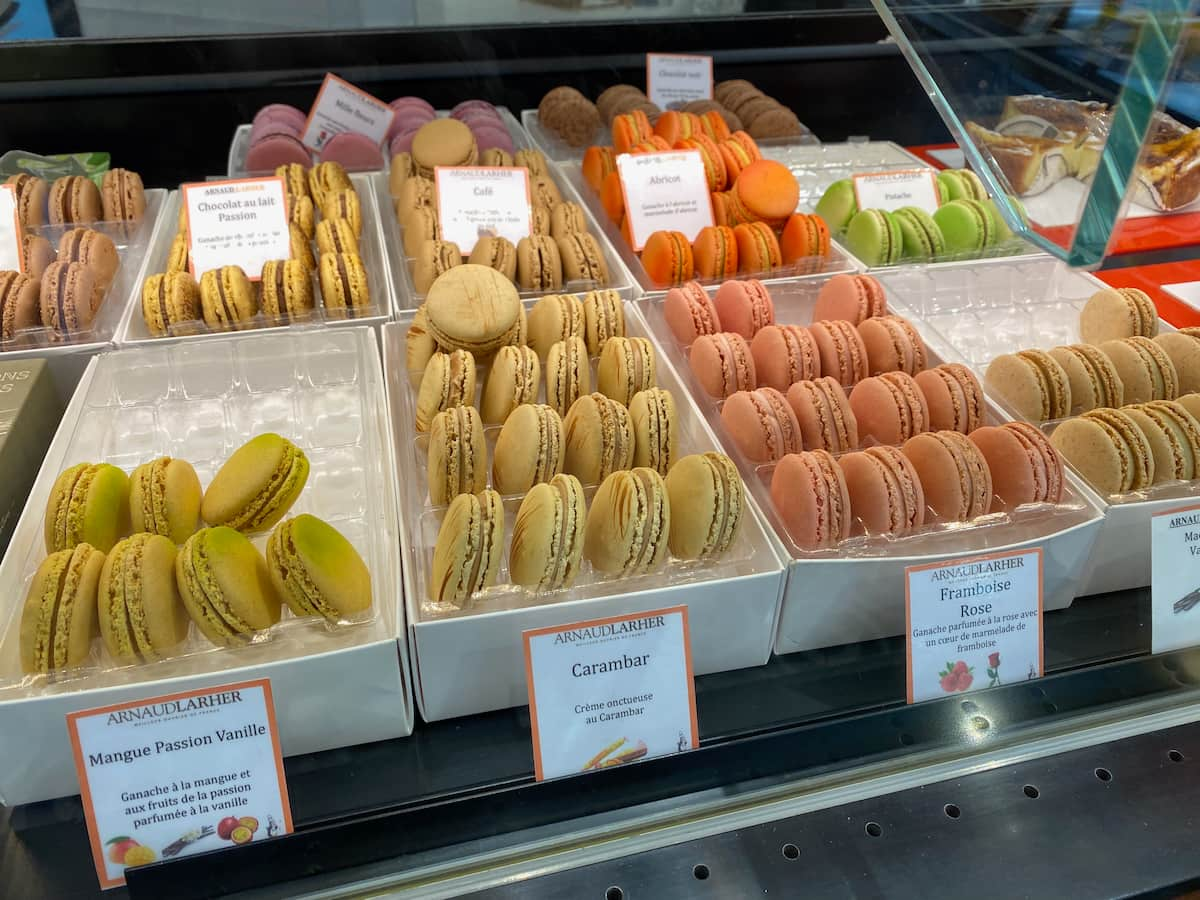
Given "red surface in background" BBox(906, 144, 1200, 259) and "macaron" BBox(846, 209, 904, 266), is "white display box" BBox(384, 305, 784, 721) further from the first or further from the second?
"macaron" BBox(846, 209, 904, 266)

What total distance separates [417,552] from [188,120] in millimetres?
A: 1671

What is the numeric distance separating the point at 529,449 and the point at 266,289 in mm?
753

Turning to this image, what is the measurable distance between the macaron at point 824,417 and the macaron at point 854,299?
0.31m

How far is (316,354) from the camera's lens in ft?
5.07

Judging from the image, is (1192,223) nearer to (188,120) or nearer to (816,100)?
(816,100)

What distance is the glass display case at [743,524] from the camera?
1.00 meters

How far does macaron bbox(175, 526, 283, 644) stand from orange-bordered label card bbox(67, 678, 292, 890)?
0.10 metres

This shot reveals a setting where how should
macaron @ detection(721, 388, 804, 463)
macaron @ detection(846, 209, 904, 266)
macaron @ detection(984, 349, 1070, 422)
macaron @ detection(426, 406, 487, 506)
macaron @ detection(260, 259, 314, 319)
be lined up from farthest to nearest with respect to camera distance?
macaron @ detection(846, 209, 904, 266) < macaron @ detection(260, 259, 314, 319) < macaron @ detection(984, 349, 1070, 422) < macaron @ detection(721, 388, 804, 463) < macaron @ detection(426, 406, 487, 506)

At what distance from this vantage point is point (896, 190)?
2082mm

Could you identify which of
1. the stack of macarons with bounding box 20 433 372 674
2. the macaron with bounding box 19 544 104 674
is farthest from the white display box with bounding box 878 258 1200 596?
the macaron with bounding box 19 544 104 674

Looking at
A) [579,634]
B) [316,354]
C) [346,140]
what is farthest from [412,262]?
[579,634]

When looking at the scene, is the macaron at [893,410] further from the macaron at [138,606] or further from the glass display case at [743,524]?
the macaron at [138,606]

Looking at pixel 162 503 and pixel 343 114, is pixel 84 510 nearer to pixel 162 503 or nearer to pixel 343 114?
pixel 162 503

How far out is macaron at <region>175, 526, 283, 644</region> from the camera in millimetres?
981
